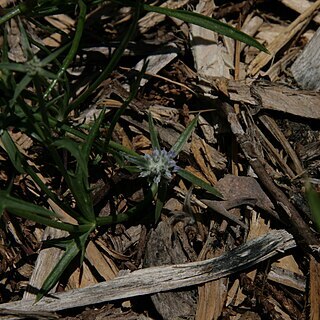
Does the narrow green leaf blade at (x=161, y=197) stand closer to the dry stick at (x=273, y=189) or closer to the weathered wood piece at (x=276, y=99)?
the dry stick at (x=273, y=189)

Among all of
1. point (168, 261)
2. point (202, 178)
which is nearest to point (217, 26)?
point (202, 178)

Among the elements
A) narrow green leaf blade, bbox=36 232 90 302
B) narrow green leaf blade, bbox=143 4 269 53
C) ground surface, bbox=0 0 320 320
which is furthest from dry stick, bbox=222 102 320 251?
narrow green leaf blade, bbox=36 232 90 302

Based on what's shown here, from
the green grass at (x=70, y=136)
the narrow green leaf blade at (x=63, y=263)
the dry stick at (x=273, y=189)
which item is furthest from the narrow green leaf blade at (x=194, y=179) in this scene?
the narrow green leaf blade at (x=63, y=263)

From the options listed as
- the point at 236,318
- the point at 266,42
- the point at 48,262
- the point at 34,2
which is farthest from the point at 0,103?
the point at 266,42

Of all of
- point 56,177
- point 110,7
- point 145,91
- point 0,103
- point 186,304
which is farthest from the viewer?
point 110,7

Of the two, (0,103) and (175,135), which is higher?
(0,103)

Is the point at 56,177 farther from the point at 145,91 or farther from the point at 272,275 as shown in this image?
the point at 272,275

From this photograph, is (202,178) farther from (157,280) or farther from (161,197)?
(157,280)
